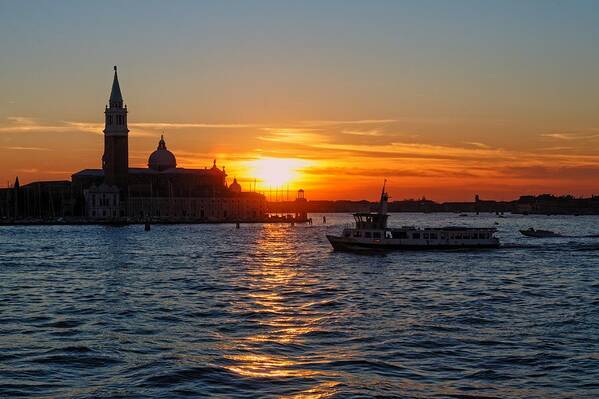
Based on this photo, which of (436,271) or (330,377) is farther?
(436,271)

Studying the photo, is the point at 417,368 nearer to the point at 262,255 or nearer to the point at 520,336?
the point at 520,336

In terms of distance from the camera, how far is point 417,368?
22203 millimetres

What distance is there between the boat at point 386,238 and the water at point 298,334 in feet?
73.0

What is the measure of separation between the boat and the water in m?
22.3

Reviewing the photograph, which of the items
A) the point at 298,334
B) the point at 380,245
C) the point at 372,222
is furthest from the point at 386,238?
the point at 298,334

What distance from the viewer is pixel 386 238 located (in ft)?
252

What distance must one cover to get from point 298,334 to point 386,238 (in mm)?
49984

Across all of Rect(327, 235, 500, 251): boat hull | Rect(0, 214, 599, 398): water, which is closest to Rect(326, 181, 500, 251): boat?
Rect(327, 235, 500, 251): boat hull

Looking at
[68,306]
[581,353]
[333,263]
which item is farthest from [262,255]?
[581,353]

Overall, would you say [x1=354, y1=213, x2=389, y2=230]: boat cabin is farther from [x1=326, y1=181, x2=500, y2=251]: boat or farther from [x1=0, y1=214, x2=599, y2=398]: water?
[x1=0, y1=214, x2=599, y2=398]: water

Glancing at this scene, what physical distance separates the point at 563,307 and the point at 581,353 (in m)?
11.2

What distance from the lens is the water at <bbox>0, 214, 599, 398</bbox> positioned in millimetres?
20406

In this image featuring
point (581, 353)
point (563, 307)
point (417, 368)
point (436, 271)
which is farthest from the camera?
point (436, 271)

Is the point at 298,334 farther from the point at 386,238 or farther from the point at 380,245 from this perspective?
the point at 386,238
